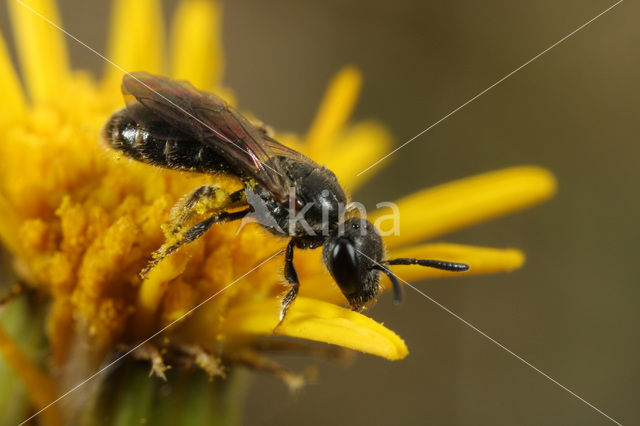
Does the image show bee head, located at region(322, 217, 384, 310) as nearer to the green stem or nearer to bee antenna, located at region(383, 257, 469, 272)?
bee antenna, located at region(383, 257, 469, 272)

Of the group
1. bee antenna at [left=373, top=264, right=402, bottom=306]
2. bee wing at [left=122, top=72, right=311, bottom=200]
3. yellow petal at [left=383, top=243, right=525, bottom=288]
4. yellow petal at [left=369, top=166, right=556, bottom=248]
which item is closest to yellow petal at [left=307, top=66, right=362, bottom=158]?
yellow petal at [left=369, top=166, right=556, bottom=248]

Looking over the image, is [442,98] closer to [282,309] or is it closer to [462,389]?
[462,389]

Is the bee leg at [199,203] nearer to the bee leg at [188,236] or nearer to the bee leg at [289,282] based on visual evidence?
the bee leg at [188,236]

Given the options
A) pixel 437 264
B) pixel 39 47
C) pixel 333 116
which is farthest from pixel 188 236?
pixel 39 47

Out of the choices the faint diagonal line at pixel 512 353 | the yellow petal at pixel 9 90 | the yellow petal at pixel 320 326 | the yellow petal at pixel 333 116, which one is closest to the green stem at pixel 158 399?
the yellow petal at pixel 320 326

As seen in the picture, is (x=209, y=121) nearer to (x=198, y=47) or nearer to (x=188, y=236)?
(x=188, y=236)

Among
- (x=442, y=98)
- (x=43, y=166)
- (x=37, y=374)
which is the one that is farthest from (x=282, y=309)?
(x=442, y=98)
